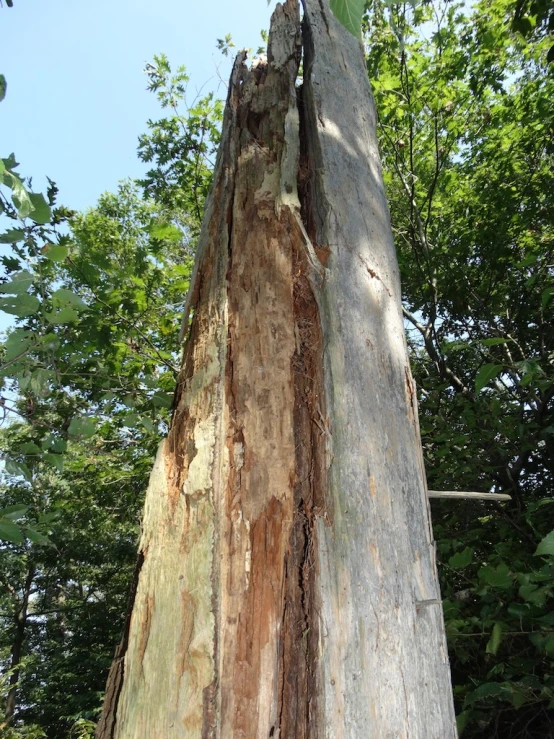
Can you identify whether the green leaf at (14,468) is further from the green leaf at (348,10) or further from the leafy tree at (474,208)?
the leafy tree at (474,208)

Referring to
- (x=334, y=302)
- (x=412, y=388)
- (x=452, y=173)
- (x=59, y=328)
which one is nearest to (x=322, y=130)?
(x=334, y=302)

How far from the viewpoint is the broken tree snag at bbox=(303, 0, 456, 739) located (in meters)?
0.79

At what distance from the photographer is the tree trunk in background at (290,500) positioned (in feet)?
2.60

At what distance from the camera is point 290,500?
0.94 m

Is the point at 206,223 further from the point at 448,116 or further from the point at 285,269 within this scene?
the point at 448,116

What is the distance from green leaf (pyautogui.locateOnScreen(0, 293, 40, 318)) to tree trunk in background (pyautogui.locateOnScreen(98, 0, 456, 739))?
890 mm

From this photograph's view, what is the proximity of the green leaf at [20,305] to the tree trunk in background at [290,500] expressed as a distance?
0.89 meters

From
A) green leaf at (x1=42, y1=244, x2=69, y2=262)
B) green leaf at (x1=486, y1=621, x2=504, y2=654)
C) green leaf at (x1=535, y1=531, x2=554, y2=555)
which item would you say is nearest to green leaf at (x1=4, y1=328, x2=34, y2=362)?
green leaf at (x1=42, y1=244, x2=69, y2=262)

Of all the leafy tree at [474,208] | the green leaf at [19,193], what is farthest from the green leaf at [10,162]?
the leafy tree at [474,208]

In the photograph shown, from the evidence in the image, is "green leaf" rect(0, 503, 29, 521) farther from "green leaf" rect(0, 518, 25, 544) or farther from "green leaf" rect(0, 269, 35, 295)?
"green leaf" rect(0, 269, 35, 295)

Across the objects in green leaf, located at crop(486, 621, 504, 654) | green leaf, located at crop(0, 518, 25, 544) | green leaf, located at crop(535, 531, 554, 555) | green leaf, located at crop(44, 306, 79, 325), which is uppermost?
green leaf, located at crop(44, 306, 79, 325)

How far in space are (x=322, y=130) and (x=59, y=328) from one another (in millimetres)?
2575

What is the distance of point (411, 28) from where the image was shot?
17.0ft

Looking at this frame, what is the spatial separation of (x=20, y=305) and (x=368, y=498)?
1562 millimetres
